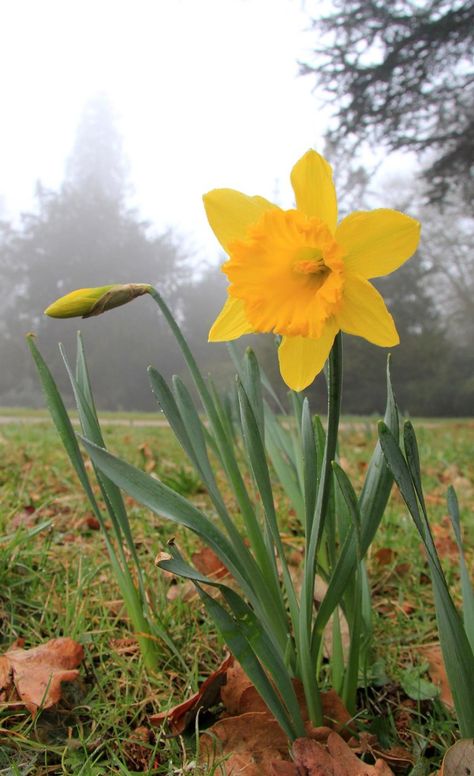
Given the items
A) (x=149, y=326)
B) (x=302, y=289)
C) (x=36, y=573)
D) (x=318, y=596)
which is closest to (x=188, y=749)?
(x=318, y=596)

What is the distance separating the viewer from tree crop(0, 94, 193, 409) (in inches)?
698

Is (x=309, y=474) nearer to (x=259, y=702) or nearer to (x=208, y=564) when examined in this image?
(x=259, y=702)

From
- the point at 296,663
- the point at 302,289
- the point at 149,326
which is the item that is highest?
the point at 149,326

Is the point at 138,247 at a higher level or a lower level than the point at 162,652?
higher

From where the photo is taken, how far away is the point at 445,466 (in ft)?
9.28

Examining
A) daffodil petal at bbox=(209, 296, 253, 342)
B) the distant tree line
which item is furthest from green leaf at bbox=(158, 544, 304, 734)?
the distant tree line

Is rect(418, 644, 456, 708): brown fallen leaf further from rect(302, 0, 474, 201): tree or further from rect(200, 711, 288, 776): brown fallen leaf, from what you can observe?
rect(302, 0, 474, 201): tree

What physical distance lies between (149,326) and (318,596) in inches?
686

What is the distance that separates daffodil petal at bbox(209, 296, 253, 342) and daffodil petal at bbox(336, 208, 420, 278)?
14cm

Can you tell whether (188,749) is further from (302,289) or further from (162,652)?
(302,289)

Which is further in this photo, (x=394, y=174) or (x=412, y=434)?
(x=394, y=174)

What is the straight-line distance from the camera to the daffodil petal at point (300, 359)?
66cm

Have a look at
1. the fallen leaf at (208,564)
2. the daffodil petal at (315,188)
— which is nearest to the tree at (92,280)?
the fallen leaf at (208,564)

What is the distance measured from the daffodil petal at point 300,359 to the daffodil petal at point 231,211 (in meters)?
0.13
